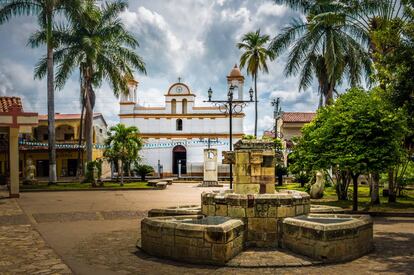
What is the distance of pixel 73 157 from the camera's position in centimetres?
4153

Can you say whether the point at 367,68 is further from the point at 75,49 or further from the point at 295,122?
the point at 295,122

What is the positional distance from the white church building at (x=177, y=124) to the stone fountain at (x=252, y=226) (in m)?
35.0

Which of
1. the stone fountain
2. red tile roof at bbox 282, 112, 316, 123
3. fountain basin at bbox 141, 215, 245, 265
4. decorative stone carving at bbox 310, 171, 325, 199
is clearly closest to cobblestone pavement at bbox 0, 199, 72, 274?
fountain basin at bbox 141, 215, 245, 265

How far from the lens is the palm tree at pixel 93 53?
27344mm

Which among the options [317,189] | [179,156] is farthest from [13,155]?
[179,156]

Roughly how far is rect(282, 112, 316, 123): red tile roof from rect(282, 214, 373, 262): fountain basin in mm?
38639

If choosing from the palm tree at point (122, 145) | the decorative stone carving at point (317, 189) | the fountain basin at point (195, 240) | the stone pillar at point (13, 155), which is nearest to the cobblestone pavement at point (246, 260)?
the fountain basin at point (195, 240)

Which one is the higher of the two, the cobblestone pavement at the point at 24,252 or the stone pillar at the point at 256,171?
the stone pillar at the point at 256,171

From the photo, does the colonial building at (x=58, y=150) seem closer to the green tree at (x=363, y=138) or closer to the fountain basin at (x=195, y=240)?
the green tree at (x=363, y=138)

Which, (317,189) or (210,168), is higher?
(210,168)

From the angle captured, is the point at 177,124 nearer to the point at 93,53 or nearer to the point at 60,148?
the point at 60,148

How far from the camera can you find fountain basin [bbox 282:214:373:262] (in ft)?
24.5

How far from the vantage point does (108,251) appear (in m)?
8.36

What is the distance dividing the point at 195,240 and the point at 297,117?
41.2 metres
